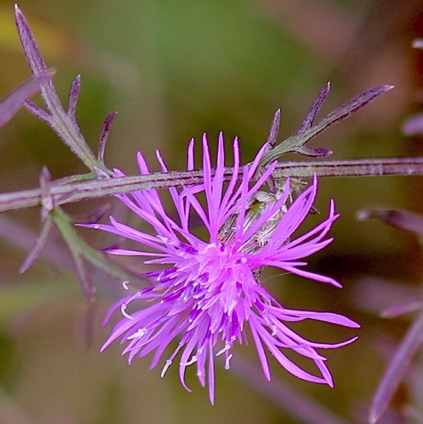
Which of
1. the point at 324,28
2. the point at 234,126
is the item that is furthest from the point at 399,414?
the point at 324,28

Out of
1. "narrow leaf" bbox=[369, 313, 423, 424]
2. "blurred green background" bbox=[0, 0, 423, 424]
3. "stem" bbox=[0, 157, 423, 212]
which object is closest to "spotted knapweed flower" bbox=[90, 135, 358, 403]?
"stem" bbox=[0, 157, 423, 212]

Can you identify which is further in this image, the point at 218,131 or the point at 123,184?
the point at 218,131

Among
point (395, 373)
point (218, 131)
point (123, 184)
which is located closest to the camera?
point (123, 184)

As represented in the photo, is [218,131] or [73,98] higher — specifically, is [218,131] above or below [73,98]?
above

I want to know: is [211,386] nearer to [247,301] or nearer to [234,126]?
[247,301]

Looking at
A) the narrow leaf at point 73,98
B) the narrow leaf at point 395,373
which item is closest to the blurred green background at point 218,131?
the narrow leaf at point 395,373

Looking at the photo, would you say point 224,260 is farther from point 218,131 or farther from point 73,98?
point 218,131

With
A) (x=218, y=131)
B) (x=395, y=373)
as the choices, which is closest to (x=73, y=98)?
(x=395, y=373)

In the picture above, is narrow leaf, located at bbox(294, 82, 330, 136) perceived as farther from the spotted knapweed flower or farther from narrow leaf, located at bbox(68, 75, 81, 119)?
narrow leaf, located at bbox(68, 75, 81, 119)
